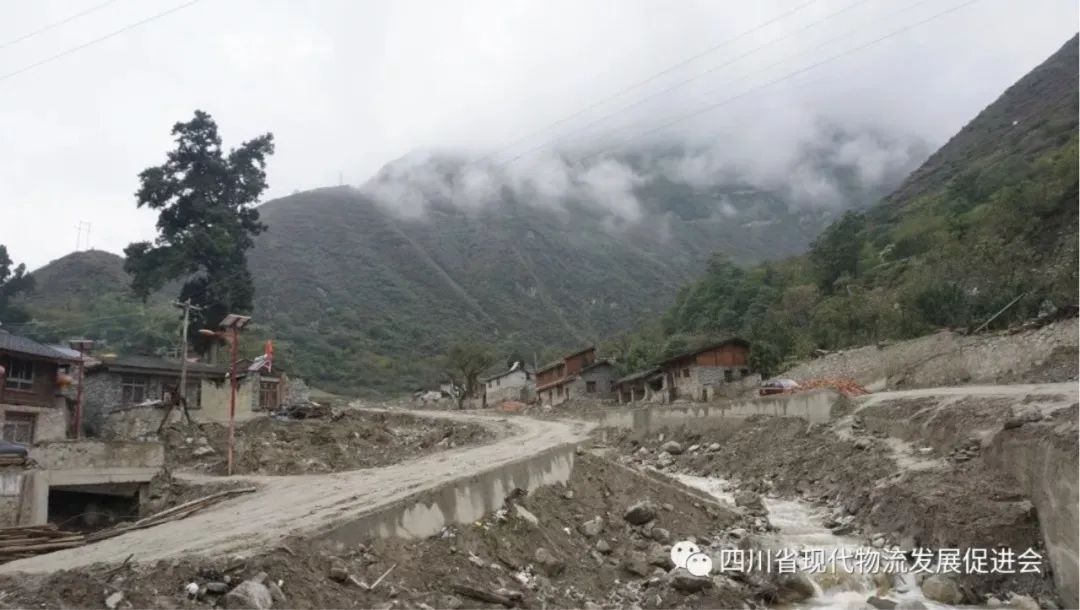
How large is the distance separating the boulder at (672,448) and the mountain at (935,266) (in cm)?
1420

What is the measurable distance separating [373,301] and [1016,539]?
104m

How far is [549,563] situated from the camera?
10391 millimetres

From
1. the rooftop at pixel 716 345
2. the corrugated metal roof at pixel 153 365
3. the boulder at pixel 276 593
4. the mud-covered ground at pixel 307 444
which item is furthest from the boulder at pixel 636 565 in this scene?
the rooftop at pixel 716 345

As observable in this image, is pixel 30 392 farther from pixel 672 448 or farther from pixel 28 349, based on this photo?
pixel 672 448

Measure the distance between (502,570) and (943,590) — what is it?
21.8 feet

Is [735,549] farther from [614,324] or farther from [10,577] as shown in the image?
[614,324]

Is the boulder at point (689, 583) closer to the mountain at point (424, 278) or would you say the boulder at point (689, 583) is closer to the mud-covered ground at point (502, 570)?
the mud-covered ground at point (502, 570)

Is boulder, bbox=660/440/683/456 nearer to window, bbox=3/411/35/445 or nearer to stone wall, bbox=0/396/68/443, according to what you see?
stone wall, bbox=0/396/68/443

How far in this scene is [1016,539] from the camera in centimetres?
1130

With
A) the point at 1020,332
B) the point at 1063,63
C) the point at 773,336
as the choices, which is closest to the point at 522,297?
the point at 773,336

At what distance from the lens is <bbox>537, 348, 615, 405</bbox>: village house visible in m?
60.6

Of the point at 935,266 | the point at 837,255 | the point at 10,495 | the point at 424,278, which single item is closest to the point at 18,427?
the point at 10,495

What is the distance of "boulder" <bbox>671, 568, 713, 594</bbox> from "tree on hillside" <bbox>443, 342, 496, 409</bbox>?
54264 mm

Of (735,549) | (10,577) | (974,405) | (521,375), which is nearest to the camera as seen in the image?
(10,577)
